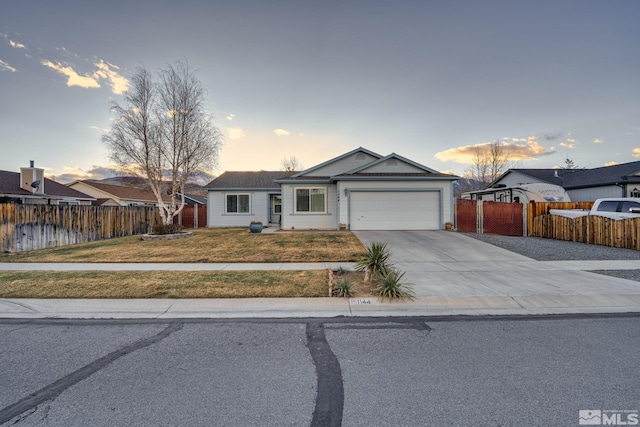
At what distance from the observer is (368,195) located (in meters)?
17.4

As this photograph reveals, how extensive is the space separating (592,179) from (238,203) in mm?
31830

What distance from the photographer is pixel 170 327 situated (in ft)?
15.4

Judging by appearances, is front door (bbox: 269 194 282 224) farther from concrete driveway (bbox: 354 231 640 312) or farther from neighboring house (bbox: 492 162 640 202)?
neighboring house (bbox: 492 162 640 202)

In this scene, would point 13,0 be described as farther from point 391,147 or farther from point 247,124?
point 391,147

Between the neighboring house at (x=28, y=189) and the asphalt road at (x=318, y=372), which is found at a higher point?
the neighboring house at (x=28, y=189)

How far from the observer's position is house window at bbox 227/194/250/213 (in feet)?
78.8

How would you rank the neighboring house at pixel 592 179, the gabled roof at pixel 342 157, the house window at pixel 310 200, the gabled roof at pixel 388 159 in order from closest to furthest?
the gabled roof at pixel 388 159
the house window at pixel 310 200
the gabled roof at pixel 342 157
the neighboring house at pixel 592 179

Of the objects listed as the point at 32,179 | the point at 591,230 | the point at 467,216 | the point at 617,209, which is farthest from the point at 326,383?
the point at 32,179

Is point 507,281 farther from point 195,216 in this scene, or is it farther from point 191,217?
point 191,217

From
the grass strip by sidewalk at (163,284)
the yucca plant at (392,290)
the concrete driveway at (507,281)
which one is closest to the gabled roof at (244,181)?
the concrete driveway at (507,281)

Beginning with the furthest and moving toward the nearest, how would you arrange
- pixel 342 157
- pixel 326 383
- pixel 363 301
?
pixel 342 157
pixel 363 301
pixel 326 383

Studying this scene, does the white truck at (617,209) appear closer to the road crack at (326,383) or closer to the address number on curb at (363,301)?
the address number on curb at (363,301)

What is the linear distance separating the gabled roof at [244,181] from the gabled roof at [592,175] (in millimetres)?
26298

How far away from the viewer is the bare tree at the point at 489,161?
40.6m
